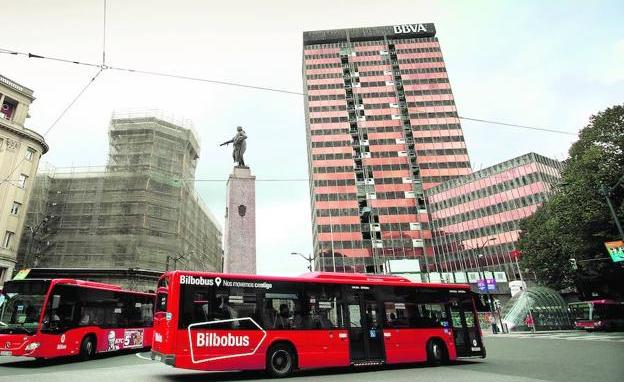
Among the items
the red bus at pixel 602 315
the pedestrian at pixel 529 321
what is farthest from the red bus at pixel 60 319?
the pedestrian at pixel 529 321

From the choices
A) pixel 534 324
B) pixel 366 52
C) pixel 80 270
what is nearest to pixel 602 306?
pixel 534 324

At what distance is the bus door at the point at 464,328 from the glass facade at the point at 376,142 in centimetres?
5482

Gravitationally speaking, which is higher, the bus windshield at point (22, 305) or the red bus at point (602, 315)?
the bus windshield at point (22, 305)

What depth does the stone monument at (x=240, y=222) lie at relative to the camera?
57.2ft

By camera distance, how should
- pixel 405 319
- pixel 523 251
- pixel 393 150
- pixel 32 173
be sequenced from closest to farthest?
1. pixel 405 319
2. pixel 32 173
3. pixel 523 251
4. pixel 393 150

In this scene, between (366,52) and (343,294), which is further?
(366,52)

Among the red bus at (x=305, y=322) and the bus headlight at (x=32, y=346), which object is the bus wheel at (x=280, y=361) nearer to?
the red bus at (x=305, y=322)

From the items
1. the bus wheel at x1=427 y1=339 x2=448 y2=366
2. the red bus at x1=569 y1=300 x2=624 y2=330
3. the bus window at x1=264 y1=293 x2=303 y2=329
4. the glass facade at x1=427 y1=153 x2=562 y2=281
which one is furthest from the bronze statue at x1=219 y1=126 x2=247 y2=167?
the glass facade at x1=427 y1=153 x2=562 y2=281

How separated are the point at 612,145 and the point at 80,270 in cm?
5021

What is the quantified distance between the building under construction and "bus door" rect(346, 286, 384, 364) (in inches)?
1164

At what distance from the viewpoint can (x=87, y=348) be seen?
1427 cm

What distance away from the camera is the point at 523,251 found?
43.9 m

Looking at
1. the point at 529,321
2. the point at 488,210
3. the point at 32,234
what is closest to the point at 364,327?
the point at 529,321

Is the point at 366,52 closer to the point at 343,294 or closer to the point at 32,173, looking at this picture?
the point at 32,173
